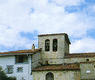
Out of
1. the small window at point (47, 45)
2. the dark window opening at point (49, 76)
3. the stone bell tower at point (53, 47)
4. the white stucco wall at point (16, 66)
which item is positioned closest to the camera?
the dark window opening at point (49, 76)

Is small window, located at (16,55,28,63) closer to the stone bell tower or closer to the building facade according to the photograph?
the building facade

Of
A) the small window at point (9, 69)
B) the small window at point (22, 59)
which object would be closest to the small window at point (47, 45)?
the small window at point (22, 59)

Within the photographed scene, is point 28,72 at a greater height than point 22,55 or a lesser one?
lesser

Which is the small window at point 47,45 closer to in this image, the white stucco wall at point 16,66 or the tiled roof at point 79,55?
the tiled roof at point 79,55

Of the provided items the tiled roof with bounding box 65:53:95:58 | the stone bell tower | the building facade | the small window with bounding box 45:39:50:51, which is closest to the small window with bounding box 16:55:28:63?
the building facade

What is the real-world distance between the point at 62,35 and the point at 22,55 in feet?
28.2

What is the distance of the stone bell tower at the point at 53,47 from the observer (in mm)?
46562

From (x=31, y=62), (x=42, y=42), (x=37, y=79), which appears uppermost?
(x=42, y=42)

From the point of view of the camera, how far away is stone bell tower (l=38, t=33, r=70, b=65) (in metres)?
46.6

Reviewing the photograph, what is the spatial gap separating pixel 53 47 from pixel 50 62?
296 cm

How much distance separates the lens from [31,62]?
4281cm

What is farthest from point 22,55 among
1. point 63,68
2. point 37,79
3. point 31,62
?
point 63,68

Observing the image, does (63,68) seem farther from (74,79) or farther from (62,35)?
(62,35)

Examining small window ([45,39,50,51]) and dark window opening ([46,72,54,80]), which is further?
small window ([45,39,50,51])
